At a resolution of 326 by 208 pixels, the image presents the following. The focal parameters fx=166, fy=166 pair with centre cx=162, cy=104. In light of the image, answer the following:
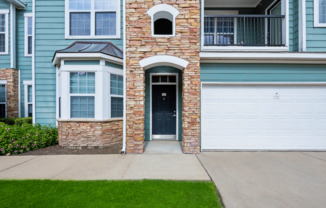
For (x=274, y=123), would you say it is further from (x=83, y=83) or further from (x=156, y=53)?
(x=83, y=83)

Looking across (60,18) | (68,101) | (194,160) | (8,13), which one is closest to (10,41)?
(8,13)

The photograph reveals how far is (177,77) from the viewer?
21.7 feet

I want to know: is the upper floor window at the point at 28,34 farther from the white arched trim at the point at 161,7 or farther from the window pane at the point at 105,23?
the white arched trim at the point at 161,7

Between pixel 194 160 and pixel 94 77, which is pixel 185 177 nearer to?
pixel 194 160

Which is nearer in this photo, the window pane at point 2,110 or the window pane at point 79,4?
the window pane at point 79,4

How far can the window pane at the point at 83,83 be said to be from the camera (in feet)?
18.6

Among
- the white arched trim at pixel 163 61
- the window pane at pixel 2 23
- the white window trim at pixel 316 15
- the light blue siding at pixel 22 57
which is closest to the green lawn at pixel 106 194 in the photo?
the white arched trim at pixel 163 61

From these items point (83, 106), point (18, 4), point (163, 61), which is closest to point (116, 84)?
point (83, 106)

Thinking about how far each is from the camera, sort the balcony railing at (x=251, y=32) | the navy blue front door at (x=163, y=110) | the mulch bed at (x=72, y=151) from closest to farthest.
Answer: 1. the mulch bed at (x=72, y=151)
2. the balcony railing at (x=251, y=32)
3. the navy blue front door at (x=163, y=110)

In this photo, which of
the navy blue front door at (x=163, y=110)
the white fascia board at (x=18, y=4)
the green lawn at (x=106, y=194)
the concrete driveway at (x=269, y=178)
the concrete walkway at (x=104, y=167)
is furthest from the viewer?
the white fascia board at (x=18, y=4)

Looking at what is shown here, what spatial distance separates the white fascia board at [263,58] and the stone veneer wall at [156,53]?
0.58 metres

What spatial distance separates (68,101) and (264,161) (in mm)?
6296

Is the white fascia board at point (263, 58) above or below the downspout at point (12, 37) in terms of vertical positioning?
below

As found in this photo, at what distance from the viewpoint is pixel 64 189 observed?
3.06m
